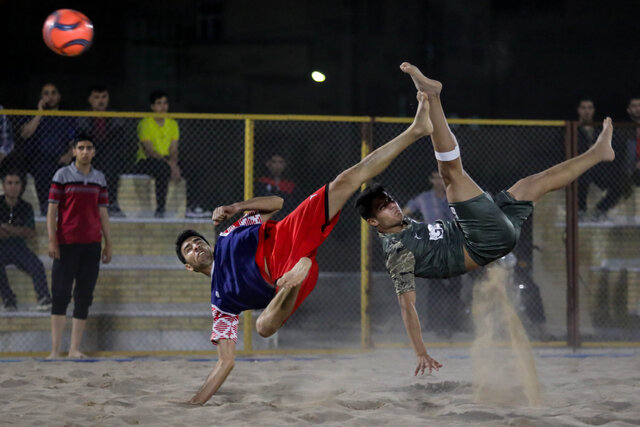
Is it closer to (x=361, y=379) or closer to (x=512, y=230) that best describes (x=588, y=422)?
(x=512, y=230)

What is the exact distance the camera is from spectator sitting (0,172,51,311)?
8.56 metres

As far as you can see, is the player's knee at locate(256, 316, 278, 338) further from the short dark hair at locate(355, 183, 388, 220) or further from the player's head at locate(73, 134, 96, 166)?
the player's head at locate(73, 134, 96, 166)

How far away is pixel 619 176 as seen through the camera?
31.3ft

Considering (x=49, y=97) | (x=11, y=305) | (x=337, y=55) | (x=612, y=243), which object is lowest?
(x=11, y=305)

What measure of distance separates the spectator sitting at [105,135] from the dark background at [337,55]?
5.89m

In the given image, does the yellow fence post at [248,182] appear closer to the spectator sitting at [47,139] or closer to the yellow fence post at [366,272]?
the yellow fence post at [366,272]

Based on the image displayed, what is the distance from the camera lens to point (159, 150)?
357 inches

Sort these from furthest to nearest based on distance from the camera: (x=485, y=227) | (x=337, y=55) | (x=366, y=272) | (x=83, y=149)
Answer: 1. (x=337, y=55)
2. (x=366, y=272)
3. (x=83, y=149)
4. (x=485, y=227)

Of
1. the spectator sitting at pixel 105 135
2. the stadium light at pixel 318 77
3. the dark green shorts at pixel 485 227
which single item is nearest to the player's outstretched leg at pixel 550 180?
the dark green shorts at pixel 485 227

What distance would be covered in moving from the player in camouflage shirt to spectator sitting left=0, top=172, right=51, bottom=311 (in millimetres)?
4255

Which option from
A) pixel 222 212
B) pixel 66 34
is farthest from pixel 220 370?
pixel 66 34

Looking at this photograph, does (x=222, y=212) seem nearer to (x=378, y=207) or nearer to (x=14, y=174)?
(x=378, y=207)

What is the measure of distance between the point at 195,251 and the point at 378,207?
4.18 ft

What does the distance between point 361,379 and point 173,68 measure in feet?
35.1
